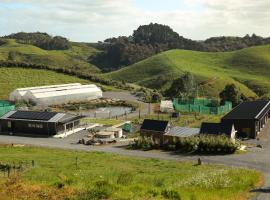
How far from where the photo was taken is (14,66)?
424 feet

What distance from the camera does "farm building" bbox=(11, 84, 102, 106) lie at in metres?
92.7

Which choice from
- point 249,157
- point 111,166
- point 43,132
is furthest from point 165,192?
point 43,132

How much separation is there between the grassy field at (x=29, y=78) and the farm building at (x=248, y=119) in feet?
181

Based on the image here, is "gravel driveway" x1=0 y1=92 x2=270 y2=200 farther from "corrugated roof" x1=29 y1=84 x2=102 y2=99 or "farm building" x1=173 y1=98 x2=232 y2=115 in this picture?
"corrugated roof" x1=29 y1=84 x2=102 y2=99

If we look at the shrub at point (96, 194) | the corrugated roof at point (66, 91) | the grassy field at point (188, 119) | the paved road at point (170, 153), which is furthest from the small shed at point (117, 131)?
the shrub at point (96, 194)

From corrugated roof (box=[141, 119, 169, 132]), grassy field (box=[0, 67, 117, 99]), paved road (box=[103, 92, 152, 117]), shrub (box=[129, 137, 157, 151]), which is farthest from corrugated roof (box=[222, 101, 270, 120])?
grassy field (box=[0, 67, 117, 99])

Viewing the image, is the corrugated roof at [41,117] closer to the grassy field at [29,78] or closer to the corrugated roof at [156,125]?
the corrugated roof at [156,125]

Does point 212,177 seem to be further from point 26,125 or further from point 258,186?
point 26,125

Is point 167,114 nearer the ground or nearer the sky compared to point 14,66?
nearer the ground

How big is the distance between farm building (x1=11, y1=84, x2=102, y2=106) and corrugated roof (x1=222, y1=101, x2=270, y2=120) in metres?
39.8

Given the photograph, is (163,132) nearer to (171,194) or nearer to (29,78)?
(171,194)

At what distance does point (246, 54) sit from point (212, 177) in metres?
167

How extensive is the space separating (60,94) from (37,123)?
103 ft

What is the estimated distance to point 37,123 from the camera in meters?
65.4
